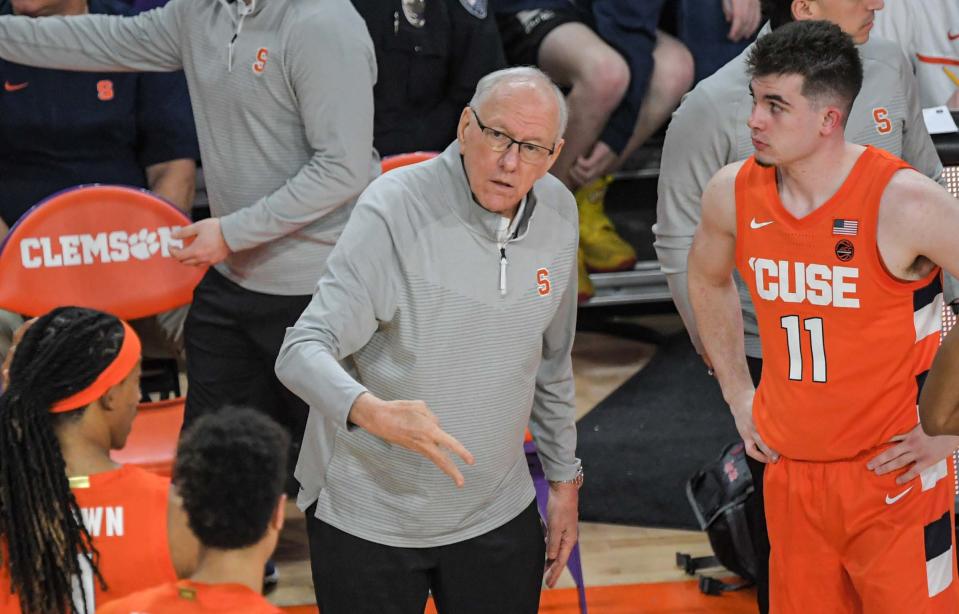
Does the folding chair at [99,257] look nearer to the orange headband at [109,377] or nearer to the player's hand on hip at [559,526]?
the orange headband at [109,377]

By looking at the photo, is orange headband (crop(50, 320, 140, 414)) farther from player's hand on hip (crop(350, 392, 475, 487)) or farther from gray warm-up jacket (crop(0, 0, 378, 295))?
gray warm-up jacket (crop(0, 0, 378, 295))

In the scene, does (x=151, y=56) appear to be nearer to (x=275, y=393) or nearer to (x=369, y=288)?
(x=275, y=393)

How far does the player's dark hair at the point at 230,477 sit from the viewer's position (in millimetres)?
2533

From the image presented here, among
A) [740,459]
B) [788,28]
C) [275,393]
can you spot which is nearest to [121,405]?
[275,393]

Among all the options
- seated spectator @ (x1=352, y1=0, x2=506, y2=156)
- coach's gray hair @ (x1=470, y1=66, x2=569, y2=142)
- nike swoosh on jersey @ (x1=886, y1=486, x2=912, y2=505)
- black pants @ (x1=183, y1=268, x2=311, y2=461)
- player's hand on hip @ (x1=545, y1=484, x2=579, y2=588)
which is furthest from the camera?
seated spectator @ (x1=352, y1=0, x2=506, y2=156)

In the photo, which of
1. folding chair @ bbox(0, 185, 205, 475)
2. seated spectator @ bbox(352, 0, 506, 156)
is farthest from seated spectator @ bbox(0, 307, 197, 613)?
seated spectator @ bbox(352, 0, 506, 156)

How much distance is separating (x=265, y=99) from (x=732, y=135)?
4.30ft

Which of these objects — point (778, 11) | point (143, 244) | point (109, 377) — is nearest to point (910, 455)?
point (778, 11)

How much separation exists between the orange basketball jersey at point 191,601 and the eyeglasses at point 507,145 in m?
1.06

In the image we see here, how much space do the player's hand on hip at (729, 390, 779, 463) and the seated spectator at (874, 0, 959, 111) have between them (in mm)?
2449

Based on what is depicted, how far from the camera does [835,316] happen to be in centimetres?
318

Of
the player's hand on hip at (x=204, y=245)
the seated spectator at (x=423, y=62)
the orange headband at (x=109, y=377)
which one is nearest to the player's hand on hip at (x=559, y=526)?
the orange headband at (x=109, y=377)

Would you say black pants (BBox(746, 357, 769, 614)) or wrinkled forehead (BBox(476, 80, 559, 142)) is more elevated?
wrinkled forehead (BBox(476, 80, 559, 142))

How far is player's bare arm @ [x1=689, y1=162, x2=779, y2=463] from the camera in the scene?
3436mm
